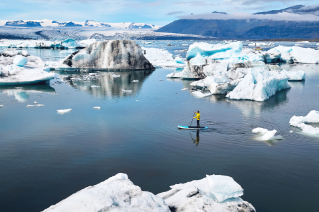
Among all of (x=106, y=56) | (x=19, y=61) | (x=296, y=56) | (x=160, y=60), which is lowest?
(x=19, y=61)

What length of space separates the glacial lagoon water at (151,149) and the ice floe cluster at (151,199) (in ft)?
6.15

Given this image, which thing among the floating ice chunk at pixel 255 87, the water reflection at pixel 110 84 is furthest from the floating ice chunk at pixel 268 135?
the water reflection at pixel 110 84

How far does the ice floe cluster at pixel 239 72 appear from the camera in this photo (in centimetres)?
1961

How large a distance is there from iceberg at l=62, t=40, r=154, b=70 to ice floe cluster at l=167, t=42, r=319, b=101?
291 inches

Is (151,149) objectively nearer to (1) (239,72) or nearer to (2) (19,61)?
(1) (239,72)

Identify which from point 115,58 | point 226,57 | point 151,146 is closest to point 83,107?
point 151,146

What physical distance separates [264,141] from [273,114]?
490 cm

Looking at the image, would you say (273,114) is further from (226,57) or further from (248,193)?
(226,57)

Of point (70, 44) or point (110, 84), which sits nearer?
point (110, 84)

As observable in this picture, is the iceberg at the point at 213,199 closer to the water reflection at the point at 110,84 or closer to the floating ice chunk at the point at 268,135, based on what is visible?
the floating ice chunk at the point at 268,135

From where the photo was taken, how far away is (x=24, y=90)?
72.0ft

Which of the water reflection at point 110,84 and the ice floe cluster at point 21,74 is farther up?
the ice floe cluster at point 21,74

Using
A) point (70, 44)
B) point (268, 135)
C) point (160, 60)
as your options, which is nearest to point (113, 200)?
point (268, 135)

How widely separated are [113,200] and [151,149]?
19.0ft
